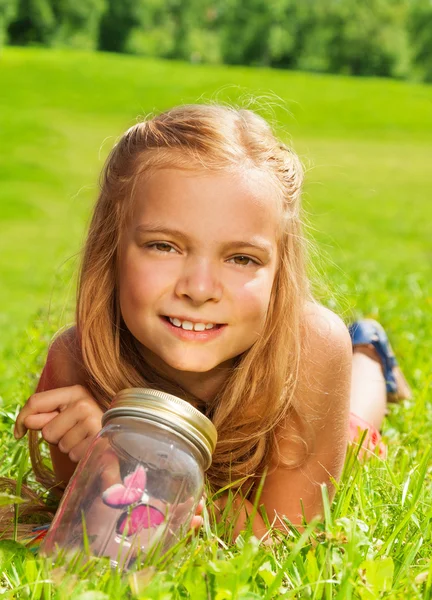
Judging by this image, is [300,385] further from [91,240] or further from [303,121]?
[303,121]

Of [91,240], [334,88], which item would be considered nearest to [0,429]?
[91,240]

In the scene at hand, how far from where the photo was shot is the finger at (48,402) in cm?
253

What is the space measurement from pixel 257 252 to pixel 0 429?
53.6 inches

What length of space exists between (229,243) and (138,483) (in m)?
0.65

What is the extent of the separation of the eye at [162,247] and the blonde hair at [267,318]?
194 millimetres

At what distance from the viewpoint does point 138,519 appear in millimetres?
2025

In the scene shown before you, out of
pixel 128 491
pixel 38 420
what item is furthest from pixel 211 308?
pixel 38 420

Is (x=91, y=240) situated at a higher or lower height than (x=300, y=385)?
higher

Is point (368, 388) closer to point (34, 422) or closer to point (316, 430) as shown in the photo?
point (316, 430)

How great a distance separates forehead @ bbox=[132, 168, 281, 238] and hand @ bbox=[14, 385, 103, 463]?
1.81 feet

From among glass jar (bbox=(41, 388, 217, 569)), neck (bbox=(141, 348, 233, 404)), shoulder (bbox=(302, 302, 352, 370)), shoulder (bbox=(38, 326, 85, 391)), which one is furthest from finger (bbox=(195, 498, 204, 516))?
shoulder (bbox=(38, 326, 85, 391))

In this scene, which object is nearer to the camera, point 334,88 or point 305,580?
point 305,580

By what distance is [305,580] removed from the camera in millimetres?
2023

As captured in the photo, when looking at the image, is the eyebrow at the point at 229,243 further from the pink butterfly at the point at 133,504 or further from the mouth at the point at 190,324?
the pink butterfly at the point at 133,504
